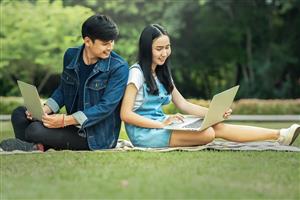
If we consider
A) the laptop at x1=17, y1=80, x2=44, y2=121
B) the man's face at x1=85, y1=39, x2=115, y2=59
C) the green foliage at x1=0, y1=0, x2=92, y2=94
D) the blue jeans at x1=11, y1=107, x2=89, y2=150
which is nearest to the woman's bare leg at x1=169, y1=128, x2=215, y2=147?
the blue jeans at x1=11, y1=107, x2=89, y2=150

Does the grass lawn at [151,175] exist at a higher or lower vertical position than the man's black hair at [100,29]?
lower

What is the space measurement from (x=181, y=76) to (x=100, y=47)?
19535mm

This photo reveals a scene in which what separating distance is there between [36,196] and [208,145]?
246cm

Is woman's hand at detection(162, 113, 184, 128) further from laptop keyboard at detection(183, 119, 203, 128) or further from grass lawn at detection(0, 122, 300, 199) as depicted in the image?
grass lawn at detection(0, 122, 300, 199)

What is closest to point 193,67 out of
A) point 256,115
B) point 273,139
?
point 256,115

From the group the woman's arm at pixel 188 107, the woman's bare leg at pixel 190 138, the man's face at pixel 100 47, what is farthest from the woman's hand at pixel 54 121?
the woman's arm at pixel 188 107

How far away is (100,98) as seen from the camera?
608cm

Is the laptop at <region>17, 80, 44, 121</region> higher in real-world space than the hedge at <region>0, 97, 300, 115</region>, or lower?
higher

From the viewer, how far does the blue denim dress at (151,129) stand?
617 cm

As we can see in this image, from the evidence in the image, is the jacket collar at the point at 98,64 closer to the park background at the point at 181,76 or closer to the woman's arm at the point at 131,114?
the woman's arm at the point at 131,114

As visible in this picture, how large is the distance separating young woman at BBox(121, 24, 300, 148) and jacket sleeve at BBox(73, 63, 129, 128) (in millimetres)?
72

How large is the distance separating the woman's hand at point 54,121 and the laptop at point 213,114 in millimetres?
827

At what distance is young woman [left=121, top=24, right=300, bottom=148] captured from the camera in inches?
241

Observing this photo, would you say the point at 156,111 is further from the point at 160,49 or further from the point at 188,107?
the point at 160,49
